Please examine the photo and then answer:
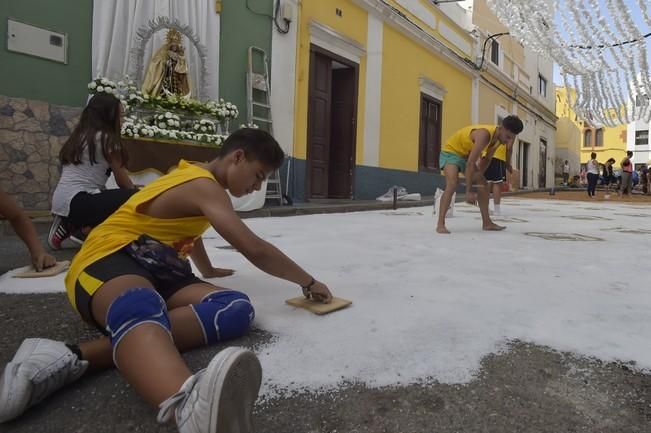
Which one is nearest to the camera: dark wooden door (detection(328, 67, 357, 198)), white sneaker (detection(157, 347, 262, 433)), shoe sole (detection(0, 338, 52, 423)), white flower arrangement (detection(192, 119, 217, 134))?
white sneaker (detection(157, 347, 262, 433))

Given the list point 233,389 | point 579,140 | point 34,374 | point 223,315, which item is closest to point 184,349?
point 223,315

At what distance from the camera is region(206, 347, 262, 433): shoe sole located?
849mm

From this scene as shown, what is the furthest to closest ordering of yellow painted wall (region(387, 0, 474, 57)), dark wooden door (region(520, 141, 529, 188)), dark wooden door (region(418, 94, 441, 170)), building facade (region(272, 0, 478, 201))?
dark wooden door (region(520, 141, 529, 188))
dark wooden door (region(418, 94, 441, 170))
yellow painted wall (region(387, 0, 474, 57))
building facade (region(272, 0, 478, 201))

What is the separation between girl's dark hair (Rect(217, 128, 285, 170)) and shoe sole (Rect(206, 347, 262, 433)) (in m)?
0.82

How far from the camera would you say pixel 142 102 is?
4934mm

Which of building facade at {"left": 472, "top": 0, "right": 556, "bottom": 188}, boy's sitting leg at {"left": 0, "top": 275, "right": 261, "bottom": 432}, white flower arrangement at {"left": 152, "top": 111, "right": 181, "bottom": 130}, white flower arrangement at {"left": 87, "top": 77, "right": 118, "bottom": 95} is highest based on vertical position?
building facade at {"left": 472, "top": 0, "right": 556, "bottom": 188}

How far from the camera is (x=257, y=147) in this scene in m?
1.60

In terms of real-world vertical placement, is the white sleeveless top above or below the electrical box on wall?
below

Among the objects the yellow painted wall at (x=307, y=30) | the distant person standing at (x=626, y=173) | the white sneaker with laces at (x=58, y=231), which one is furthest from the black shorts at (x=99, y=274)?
the distant person standing at (x=626, y=173)

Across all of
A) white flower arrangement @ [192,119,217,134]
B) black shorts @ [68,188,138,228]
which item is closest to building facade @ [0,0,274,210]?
white flower arrangement @ [192,119,217,134]

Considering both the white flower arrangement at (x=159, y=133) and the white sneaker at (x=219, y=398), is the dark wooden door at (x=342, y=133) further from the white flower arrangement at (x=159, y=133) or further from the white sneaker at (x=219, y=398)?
the white sneaker at (x=219, y=398)

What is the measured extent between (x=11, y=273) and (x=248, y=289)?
1.27 meters

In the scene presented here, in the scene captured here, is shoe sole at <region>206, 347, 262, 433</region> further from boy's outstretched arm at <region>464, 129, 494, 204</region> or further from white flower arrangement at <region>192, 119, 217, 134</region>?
white flower arrangement at <region>192, 119, 217, 134</region>

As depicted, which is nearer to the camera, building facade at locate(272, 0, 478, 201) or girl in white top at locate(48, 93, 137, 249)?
girl in white top at locate(48, 93, 137, 249)
